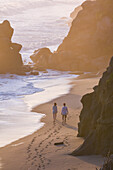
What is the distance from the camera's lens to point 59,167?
28.8ft

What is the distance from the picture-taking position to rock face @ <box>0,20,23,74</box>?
199ft

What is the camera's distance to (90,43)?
67438mm

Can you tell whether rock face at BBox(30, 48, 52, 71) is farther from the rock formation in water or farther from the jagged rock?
the rock formation in water

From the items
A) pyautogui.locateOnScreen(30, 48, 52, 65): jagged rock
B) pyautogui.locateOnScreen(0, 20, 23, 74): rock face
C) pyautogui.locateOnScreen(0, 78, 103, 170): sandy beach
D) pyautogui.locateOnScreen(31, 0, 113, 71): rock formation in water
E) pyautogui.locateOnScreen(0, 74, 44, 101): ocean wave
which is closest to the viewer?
pyautogui.locateOnScreen(0, 78, 103, 170): sandy beach

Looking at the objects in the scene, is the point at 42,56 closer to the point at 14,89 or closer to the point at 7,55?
the point at 7,55

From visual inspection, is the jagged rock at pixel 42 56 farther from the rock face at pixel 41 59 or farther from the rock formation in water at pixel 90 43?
the rock formation in water at pixel 90 43

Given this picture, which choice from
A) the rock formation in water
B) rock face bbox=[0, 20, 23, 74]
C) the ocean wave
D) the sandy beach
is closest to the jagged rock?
the rock formation in water

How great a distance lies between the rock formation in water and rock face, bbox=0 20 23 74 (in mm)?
7617

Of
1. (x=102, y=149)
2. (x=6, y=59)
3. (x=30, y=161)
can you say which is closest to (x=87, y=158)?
(x=102, y=149)

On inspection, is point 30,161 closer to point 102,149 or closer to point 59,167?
point 59,167

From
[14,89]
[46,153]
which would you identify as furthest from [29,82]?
[46,153]

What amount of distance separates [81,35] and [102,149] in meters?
62.2

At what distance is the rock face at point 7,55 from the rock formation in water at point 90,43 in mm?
7617

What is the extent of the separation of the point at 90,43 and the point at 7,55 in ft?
61.5
